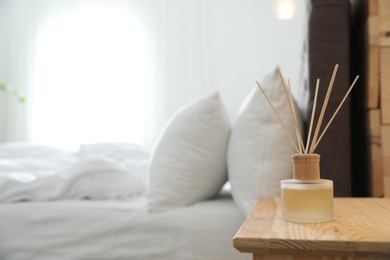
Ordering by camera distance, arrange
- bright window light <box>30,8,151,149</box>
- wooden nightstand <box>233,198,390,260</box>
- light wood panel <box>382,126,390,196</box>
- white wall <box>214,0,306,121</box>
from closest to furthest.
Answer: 1. wooden nightstand <box>233,198,390,260</box>
2. light wood panel <box>382,126,390,196</box>
3. white wall <box>214,0,306,121</box>
4. bright window light <box>30,8,151,149</box>

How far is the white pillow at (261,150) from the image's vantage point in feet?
3.70

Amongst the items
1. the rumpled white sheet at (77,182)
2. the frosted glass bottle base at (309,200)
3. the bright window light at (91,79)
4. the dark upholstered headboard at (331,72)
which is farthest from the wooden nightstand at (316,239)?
the bright window light at (91,79)

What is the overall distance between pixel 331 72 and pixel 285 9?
2.53 m

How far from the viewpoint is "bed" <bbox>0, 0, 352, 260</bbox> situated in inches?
44.4

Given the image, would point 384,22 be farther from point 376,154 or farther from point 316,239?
point 316,239

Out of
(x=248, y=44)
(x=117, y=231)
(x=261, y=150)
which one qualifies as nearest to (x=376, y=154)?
(x=261, y=150)

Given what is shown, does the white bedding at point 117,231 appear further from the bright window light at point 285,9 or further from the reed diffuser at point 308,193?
the bright window light at point 285,9

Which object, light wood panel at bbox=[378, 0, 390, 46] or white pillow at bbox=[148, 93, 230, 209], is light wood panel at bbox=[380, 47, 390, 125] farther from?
white pillow at bbox=[148, 93, 230, 209]

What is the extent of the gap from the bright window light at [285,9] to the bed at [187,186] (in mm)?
2348

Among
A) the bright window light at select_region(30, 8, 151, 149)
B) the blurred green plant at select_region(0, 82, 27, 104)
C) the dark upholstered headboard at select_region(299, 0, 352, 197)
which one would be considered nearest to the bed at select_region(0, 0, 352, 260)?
the dark upholstered headboard at select_region(299, 0, 352, 197)

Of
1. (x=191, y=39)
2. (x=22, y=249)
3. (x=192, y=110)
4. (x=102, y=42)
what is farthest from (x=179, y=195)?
(x=102, y=42)

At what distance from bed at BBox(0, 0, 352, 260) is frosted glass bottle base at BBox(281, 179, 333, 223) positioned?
464mm

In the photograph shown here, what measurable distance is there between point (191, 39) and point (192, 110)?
2.40m

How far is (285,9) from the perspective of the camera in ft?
11.3
